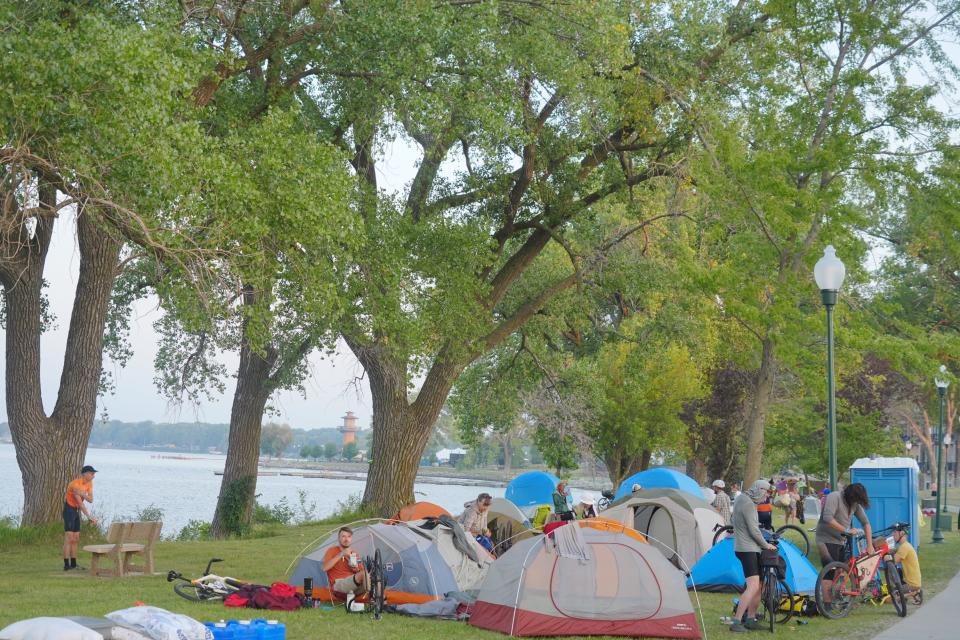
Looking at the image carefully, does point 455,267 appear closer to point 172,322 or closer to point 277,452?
point 172,322

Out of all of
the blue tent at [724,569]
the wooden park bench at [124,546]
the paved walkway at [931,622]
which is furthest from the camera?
the blue tent at [724,569]

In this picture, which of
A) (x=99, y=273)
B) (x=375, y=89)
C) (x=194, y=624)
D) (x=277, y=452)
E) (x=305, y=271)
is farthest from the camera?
(x=277, y=452)

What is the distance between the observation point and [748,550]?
436 inches

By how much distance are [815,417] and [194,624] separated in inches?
1252

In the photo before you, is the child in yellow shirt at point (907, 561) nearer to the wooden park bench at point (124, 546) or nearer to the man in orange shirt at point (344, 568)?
the man in orange shirt at point (344, 568)

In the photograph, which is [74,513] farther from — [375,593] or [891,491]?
[891,491]

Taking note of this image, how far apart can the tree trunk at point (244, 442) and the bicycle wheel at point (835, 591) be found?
17357 mm

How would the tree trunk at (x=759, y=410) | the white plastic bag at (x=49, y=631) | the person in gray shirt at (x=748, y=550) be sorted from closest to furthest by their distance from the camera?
the white plastic bag at (x=49, y=631), the person in gray shirt at (x=748, y=550), the tree trunk at (x=759, y=410)

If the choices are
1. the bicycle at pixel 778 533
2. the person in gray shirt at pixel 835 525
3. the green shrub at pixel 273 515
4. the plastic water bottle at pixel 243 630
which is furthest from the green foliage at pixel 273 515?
the plastic water bottle at pixel 243 630

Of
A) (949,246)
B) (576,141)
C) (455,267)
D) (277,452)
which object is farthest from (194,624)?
(277,452)

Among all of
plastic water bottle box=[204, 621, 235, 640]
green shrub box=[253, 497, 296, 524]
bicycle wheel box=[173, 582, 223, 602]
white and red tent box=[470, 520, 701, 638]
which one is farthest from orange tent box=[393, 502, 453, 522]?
green shrub box=[253, 497, 296, 524]

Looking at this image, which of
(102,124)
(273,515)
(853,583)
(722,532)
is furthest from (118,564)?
(273,515)

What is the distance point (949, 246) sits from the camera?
19203 millimetres

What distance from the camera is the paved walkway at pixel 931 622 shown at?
10.6m
